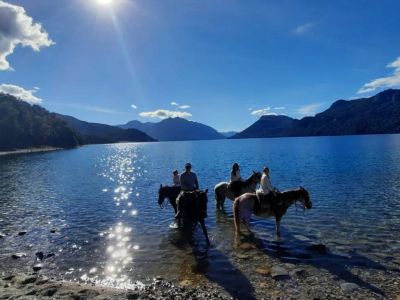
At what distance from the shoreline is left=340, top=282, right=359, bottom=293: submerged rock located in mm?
4077

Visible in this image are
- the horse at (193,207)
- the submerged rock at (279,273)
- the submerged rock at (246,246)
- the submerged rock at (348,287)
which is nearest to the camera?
the submerged rock at (348,287)

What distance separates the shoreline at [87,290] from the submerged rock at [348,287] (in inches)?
161

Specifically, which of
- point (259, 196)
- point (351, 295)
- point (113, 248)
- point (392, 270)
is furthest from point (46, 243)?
point (392, 270)

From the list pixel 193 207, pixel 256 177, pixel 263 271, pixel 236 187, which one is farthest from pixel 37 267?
pixel 256 177

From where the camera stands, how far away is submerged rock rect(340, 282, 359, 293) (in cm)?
1205

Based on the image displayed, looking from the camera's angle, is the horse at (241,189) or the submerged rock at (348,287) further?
the horse at (241,189)

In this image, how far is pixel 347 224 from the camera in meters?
20.8

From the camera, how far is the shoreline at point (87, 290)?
1165 cm

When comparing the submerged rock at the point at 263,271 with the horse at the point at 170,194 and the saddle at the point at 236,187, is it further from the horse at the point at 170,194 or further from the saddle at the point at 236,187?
the saddle at the point at 236,187

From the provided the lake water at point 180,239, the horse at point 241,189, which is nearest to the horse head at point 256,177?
the horse at point 241,189

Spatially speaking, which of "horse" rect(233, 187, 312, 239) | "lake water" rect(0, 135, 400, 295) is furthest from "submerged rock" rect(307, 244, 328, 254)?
"horse" rect(233, 187, 312, 239)

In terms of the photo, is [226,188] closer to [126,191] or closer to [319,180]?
[126,191]

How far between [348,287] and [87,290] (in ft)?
29.5

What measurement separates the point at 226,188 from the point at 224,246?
8.26 m
